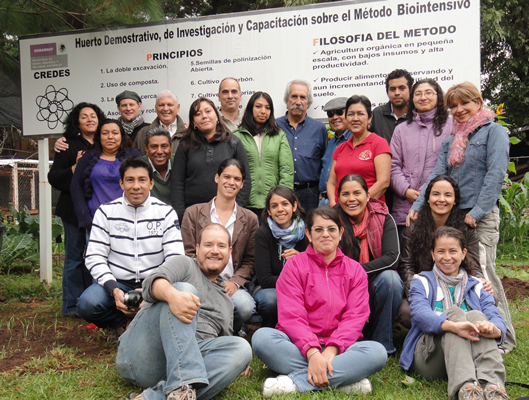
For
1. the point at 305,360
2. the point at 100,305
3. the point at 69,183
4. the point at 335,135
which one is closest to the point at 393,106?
the point at 335,135

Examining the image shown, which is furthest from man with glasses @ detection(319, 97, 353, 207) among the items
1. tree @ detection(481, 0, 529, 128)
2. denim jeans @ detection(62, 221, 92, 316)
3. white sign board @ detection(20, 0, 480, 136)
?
tree @ detection(481, 0, 529, 128)

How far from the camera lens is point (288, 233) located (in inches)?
163

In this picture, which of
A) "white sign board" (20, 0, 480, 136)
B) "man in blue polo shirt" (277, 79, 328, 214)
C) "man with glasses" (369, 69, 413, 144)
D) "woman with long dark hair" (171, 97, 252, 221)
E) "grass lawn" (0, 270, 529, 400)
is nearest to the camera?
"grass lawn" (0, 270, 529, 400)

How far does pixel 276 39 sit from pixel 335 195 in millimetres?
2235

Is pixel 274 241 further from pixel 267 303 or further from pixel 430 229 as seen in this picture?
pixel 430 229

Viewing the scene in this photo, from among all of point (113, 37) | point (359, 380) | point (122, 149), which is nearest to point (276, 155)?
point (122, 149)

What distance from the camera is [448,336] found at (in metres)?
3.17

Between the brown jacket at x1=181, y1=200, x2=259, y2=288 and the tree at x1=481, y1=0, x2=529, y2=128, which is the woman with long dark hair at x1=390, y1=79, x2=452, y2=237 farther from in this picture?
the tree at x1=481, y1=0, x2=529, y2=128

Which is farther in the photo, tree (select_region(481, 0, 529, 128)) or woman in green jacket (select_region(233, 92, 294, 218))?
tree (select_region(481, 0, 529, 128))

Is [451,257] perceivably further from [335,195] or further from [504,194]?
[504,194]

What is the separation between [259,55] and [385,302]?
3386 millimetres

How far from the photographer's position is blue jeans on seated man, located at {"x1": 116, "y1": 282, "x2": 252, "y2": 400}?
2.80 m

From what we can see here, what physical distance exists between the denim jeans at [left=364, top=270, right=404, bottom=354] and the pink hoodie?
34 cm

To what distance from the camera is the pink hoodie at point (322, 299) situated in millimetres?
3351
